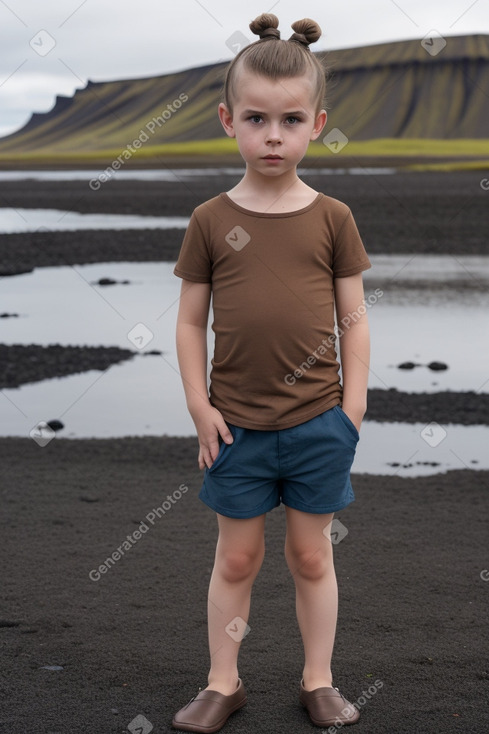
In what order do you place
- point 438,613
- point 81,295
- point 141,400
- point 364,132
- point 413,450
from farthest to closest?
point 364,132 < point 81,295 < point 141,400 < point 413,450 < point 438,613

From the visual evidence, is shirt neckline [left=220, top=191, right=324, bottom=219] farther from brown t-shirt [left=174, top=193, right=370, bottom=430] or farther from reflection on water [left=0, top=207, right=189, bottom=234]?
reflection on water [left=0, top=207, right=189, bottom=234]

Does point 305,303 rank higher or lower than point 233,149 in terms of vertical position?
lower

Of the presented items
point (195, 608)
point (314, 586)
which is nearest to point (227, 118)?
point (314, 586)

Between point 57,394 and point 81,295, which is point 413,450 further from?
point 81,295

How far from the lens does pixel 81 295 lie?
→ 44.5ft

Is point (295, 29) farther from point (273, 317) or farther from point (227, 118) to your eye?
point (273, 317)

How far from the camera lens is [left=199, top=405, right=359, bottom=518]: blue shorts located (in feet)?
9.32

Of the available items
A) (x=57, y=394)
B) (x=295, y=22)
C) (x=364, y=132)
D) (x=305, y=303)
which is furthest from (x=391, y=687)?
(x=364, y=132)

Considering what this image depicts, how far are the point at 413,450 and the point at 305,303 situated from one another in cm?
369

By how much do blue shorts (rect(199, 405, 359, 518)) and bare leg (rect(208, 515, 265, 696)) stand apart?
0.31 ft

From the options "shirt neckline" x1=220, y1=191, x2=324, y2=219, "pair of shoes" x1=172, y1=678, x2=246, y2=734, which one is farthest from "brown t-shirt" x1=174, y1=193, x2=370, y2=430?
"pair of shoes" x1=172, y1=678, x2=246, y2=734

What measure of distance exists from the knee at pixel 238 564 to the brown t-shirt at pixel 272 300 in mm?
429

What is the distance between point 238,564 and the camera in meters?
3.00

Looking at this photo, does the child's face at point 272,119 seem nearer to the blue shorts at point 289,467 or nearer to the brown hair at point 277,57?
the brown hair at point 277,57
